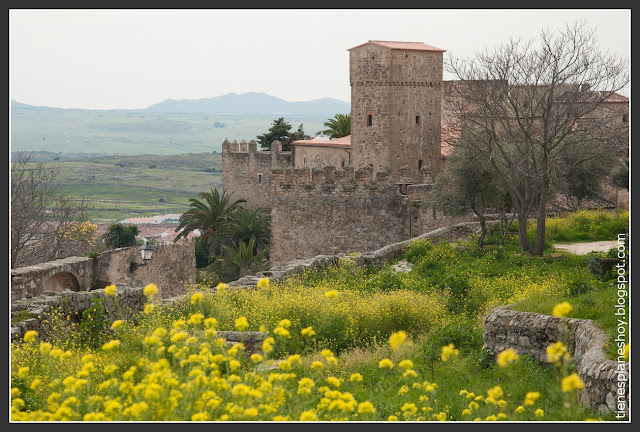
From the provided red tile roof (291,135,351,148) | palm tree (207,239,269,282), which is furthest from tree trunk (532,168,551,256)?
red tile roof (291,135,351,148)

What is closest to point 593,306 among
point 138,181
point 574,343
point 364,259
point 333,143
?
point 574,343

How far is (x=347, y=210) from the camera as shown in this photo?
2306cm

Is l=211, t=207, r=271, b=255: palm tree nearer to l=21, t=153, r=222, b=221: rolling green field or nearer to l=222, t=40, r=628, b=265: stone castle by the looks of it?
l=222, t=40, r=628, b=265: stone castle

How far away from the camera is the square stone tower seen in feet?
105

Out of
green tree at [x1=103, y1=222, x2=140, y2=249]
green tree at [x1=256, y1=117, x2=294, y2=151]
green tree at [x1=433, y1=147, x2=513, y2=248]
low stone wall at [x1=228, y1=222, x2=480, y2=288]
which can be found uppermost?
green tree at [x1=256, y1=117, x2=294, y2=151]

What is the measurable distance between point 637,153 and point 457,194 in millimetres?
11719

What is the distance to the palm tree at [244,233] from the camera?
126 ft

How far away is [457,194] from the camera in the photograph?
20344mm

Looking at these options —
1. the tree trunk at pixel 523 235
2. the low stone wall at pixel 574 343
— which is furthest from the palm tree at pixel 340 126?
the low stone wall at pixel 574 343

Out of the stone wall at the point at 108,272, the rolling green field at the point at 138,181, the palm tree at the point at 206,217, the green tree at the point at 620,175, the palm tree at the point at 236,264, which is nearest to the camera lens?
the stone wall at the point at 108,272

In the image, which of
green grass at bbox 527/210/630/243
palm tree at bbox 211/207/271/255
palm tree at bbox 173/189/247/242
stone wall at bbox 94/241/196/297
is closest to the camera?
stone wall at bbox 94/241/196/297

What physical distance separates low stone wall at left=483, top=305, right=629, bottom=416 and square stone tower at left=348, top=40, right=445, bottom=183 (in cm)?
2204

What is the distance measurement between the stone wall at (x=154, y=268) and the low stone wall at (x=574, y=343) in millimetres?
8413

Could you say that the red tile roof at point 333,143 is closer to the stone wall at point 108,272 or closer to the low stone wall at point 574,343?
the stone wall at point 108,272
